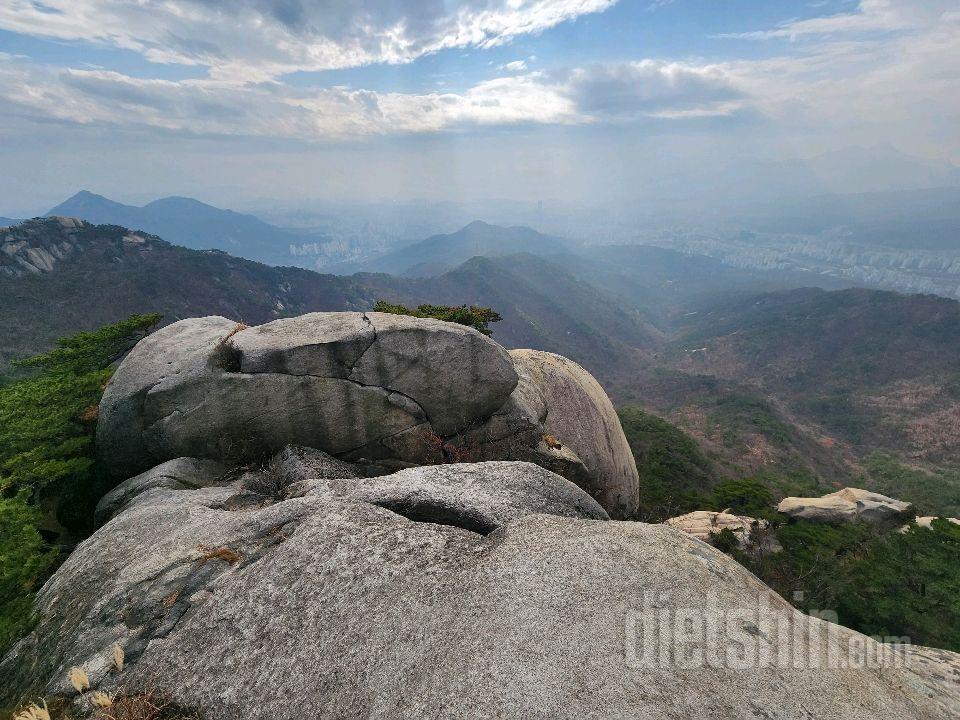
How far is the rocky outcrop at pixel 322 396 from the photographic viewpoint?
13852mm

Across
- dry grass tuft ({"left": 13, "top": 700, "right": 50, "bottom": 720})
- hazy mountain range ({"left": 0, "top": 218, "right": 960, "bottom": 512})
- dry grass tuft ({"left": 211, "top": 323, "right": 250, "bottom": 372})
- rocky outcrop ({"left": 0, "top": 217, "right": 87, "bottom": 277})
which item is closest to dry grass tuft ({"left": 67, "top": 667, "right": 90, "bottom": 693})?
dry grass tuft ({"left": 13, "top": 700, "right": 50, "bottom": 720})

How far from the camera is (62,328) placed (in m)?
102

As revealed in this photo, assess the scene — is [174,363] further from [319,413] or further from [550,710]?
[550,710]

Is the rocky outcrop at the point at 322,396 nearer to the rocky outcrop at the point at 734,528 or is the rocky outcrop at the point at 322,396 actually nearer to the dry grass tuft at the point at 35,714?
the dry grass tuft at the point at 35,714

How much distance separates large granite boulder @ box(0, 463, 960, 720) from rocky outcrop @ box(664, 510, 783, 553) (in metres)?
20.6

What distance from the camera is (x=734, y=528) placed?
28094mm

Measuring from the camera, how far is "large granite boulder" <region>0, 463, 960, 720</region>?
243 inches

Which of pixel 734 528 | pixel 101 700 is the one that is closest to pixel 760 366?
pixel 734 528

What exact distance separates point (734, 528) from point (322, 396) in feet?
88.9

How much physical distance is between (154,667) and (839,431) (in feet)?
519

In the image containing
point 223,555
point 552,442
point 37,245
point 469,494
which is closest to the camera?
point 223,555

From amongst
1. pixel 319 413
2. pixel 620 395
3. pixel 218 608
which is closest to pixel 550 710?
pixel 218 608

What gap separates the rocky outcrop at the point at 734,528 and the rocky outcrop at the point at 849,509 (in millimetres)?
4277

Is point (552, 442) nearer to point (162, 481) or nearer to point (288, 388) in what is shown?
point (288, 388)
